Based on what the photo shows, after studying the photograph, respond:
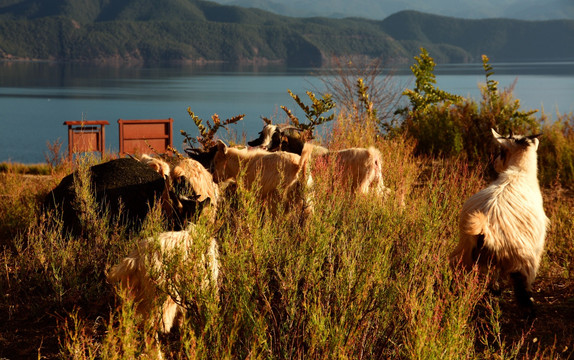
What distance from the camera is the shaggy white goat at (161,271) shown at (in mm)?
3205

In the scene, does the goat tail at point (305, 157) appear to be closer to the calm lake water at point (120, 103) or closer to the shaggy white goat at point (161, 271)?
the shaggy white goat at point (161, 271)

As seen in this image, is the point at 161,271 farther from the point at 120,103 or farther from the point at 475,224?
the point at 120,103

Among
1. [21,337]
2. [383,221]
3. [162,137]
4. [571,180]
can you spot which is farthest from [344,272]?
[162,137]

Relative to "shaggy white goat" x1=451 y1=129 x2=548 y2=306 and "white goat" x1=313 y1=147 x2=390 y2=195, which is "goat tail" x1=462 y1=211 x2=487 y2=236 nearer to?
"shaggy white goat" x1=451 y1=129 x2=548 y2=306

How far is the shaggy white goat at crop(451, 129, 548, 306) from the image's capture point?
15.1ft

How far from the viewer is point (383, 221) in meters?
5.16

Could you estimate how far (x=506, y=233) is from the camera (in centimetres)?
468

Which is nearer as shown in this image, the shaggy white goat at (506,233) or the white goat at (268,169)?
the shaggy white goat at (506,233)

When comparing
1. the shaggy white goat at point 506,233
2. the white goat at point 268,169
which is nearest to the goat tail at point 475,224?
the shaggy white goat at point 506,233

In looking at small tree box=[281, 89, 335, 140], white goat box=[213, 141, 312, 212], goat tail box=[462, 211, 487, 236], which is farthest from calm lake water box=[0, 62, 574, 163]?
goat tail box=[462, 211, 487, 236]

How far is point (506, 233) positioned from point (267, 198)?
222 centimetres

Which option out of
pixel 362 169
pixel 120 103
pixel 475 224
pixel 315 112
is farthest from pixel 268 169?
pixel 120 103

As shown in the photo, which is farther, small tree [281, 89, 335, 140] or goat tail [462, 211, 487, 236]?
small tree [281, 89, 335, 140]

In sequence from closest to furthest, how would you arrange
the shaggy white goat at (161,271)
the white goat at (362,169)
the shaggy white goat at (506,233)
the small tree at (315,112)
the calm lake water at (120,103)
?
the shaggy white goat at (161,271) < the shaggy white goat at (506,233) < the white goat at (362,169) < the small tree at (315,112) < the calm lake water at (120,103)
